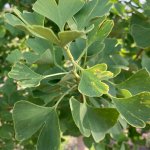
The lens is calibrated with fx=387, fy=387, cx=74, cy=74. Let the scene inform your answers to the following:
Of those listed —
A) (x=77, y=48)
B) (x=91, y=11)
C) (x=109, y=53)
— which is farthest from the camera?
(x=109, y=53)

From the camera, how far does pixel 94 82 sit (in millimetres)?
764

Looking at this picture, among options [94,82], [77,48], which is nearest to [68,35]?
[94,82]

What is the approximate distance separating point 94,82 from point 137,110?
12 cm

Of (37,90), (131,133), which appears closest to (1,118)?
(37,90)

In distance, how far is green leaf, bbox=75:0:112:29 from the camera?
2.63 ft

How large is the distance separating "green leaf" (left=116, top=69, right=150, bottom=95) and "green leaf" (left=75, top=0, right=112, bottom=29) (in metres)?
0.16

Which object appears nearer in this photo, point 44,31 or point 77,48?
point 44,31

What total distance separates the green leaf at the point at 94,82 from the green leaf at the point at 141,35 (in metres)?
0.33

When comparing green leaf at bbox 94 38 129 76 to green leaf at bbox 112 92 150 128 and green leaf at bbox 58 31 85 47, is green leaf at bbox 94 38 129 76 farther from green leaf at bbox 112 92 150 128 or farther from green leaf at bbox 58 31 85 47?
green leaf at bbox 58 31 85 47

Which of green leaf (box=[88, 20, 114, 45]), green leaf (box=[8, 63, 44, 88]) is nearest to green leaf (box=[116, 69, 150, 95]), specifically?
green leaf (box=[88, 20, 114, 45])

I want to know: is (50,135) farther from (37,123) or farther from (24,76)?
(24,76)

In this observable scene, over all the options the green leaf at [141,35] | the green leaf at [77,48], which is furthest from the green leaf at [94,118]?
the green leaf at [141,35]

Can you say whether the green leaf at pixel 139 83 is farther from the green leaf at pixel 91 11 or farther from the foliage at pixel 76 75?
the green leaf at pixel 91 11

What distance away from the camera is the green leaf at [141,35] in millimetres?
1072
